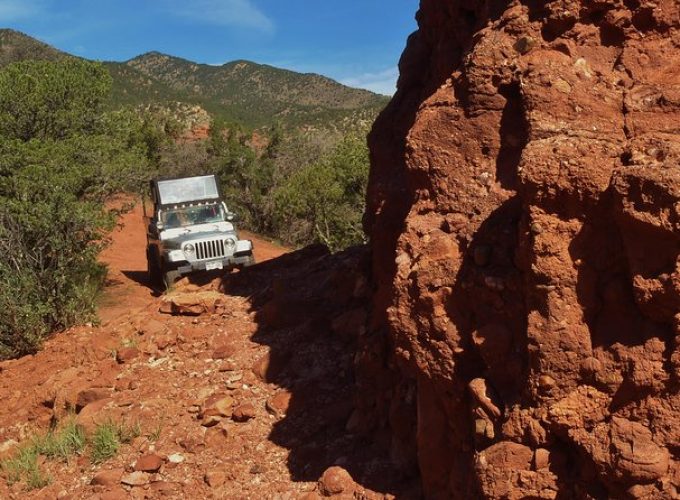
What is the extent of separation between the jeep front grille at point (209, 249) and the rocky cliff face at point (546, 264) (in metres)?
10.1

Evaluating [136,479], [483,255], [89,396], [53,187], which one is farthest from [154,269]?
[483,255]

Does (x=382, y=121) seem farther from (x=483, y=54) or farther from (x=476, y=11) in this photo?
(x=483, y=54)

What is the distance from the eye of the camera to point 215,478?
5.76 m

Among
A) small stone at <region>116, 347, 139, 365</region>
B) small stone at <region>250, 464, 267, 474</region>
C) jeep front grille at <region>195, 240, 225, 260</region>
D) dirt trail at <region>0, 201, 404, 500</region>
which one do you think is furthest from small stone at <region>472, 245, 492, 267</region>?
jeep front grille at <region>195, 240, 225, 260</region>

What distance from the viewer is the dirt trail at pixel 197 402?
5.82 metres

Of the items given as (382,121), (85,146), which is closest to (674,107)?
(382,121)

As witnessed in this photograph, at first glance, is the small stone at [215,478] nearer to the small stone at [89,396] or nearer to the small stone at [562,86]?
the small stone at [89,396]

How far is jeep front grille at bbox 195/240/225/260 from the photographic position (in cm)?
1520

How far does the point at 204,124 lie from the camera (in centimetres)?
5997

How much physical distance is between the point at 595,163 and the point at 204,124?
58.4 metres

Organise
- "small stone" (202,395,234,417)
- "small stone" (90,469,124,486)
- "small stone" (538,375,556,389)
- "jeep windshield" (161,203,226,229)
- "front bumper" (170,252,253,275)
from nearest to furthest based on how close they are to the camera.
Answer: "small stone" (538,375,556,389)
"small stone" (90,469,124,486)
"small stone" (202,395,234,417)
"front bumper" (170,252,253,275)
"jeep windshield" (161,203,226,229)

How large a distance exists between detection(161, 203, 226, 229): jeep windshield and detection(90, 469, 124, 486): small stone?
10.0 m

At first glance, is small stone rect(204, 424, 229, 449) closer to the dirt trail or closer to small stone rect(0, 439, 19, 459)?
the dirt trail

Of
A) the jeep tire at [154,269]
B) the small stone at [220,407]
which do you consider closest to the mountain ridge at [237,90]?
the jeep tire at [154,269]
